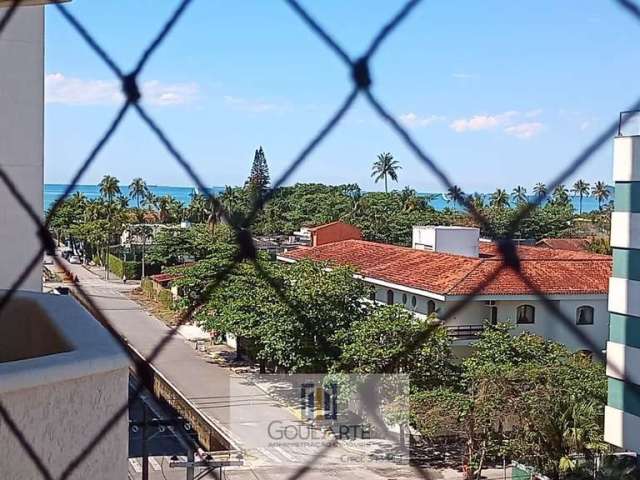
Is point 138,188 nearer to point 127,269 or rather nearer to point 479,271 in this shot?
point 479,271

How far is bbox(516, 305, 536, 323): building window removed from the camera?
15.5ft

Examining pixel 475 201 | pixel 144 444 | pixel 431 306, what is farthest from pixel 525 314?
pixel 475 201

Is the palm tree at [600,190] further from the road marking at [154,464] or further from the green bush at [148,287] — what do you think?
the green bush at [148,287]

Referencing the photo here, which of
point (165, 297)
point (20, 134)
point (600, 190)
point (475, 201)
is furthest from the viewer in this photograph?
point (165, 297)

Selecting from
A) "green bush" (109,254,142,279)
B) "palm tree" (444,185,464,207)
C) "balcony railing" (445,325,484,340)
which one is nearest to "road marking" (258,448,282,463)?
"balcony railing" (445,325,484,340)

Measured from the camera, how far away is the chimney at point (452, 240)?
16.0 ft

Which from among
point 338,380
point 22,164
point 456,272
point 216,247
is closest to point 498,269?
point 22,164

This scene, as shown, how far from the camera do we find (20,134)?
6.56 feet

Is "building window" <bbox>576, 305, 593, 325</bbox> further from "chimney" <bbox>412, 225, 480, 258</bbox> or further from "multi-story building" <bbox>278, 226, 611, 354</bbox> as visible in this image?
"chimney" <bbox>412, 225, 480, 258</bbox>

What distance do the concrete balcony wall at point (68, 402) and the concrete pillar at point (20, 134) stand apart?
123cm

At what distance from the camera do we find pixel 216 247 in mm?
7027

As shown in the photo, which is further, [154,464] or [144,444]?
[154,464]

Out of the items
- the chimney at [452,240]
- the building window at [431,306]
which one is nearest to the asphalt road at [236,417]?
the building window at [431,306]

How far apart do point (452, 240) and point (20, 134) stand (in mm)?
3497
